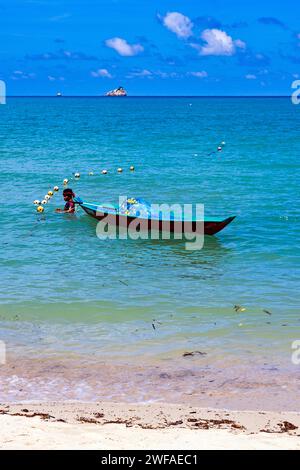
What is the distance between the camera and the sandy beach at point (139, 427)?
7820 mm

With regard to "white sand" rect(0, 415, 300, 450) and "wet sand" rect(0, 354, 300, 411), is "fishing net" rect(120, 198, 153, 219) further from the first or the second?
"white sand" rect(0, 415, 300, 450)

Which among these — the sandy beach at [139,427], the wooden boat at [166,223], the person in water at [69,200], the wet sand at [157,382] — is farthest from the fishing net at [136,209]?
the sandy beach at [139,427]

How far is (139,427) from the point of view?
339 inches

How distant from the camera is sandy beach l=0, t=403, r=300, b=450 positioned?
7.82m

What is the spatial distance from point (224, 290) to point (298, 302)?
1960 millimetres

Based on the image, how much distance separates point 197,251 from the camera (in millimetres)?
19891

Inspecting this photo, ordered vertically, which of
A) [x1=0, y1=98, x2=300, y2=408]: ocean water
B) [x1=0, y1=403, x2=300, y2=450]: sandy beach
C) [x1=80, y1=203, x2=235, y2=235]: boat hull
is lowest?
[x1=0, y1=403, x2=300, y2=450]: sandy beach

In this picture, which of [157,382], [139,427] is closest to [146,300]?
[157,382]

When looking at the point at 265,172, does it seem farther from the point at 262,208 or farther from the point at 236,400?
the point at 236,400

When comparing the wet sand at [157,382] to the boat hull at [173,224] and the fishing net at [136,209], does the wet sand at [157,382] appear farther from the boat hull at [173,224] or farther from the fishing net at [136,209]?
the fishing net at [136,209]

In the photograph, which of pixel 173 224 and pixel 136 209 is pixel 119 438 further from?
pixel 136 209

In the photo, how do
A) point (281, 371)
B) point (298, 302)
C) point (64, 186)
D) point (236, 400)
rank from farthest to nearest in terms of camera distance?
point (64, 186), point (298, 302), point (281, 371), point (236, 400)

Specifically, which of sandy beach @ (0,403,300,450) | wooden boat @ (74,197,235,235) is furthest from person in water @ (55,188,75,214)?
sandy beach @ (0,403,300,450)
